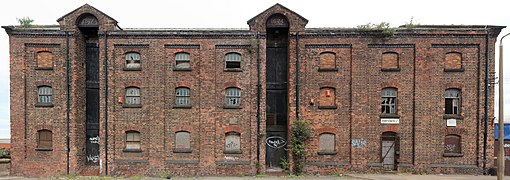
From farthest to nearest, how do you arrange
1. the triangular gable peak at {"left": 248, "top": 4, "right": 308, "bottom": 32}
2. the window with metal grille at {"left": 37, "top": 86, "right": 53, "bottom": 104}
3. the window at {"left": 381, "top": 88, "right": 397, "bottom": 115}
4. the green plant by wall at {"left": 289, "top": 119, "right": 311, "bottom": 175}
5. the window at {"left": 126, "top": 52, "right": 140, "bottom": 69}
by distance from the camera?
the window at {"left": 126, "top": 52, "right": 140, "bottom": 69}
the window with metal grille at {"left": 37, "top": 86, "right": 53, "bottom": 104}
the triangular gable peak at {"left": 248, "top": 4, "right": 308, "bottom": 32}
the window at {"left": 381, "top": 88, "right": 397, "bottom": 115}
the green plant by wall at {"left": 289, "top": 119, "right": 311, "bottom": 175}

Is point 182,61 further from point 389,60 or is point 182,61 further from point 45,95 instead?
point 389,60

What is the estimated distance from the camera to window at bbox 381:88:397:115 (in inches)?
625

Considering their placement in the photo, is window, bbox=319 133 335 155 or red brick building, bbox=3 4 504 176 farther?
window, bbox=319 133 335 155

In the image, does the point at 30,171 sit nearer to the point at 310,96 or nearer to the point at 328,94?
the point at 310,96

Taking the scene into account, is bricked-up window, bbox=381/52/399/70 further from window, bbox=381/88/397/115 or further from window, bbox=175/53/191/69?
window, bbox=175/53/191/69

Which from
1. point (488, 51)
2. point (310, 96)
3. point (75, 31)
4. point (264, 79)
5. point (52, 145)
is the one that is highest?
point (75, 31)

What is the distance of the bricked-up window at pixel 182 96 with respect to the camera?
1612 cm

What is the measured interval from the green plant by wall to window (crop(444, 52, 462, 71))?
28.7 ft

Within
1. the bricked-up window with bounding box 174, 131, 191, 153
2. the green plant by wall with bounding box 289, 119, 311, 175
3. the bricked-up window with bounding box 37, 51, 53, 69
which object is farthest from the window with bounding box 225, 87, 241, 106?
the bricked-up window with bounding box 37, 51, 53, 69

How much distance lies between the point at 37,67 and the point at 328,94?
17.0 metres

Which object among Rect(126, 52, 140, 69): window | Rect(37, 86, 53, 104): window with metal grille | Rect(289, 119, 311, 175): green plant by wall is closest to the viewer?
Rect(289, 119, 311, 175): green plant by wall

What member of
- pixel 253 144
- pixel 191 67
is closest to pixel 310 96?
pixel 253 144

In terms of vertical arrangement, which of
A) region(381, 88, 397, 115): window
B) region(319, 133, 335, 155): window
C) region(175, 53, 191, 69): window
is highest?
region(175, 53, 191, 69): window

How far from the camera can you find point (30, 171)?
628 inches
